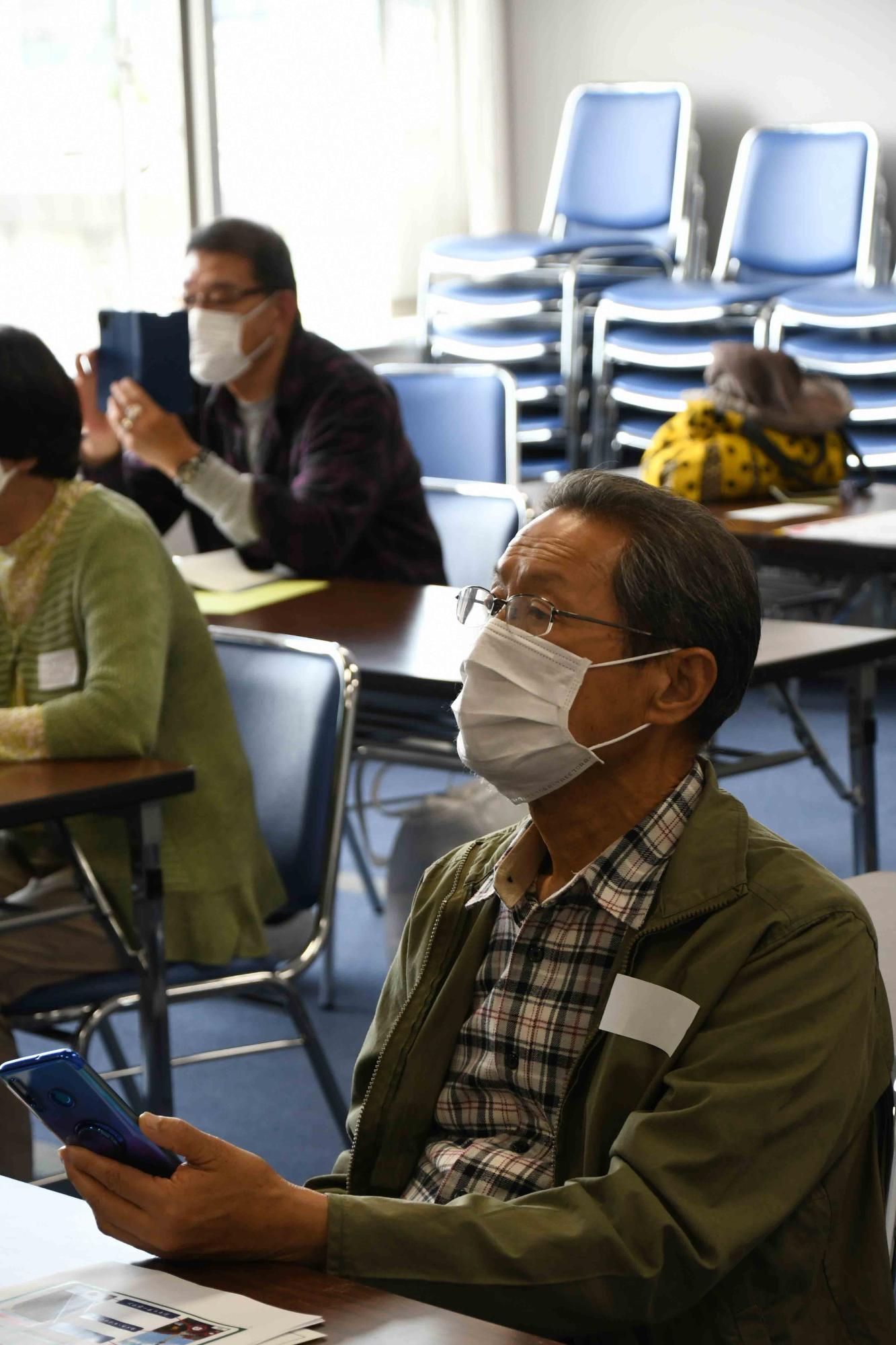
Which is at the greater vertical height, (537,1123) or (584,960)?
(584,960)

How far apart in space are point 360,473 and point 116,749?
1315mm

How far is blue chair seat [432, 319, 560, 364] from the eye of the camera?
6465mm

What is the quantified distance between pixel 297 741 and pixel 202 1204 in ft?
4.84

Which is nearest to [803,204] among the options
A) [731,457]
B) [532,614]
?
[731,457]

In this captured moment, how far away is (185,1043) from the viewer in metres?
3.39

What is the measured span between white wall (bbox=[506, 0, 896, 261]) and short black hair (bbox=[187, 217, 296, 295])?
11.5 feet

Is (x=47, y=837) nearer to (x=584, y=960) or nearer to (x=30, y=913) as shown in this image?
(x=30, y=913)

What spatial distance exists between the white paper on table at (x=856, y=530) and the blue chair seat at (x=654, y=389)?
6.79ft

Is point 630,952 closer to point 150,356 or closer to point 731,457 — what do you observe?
point 150,356

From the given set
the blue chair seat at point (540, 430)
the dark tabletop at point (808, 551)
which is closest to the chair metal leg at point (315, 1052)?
the dark tabletop at point (808, 551)

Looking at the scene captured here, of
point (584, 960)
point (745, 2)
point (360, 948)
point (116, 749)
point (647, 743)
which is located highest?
point (745, 2)

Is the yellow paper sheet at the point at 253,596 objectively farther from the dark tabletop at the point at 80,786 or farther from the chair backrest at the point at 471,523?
the dark tabletop at the point at 80,786

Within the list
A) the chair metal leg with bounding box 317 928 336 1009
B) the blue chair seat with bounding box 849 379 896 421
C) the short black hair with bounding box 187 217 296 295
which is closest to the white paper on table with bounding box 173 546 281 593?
the short black hair with bounding box 187 217 296 295

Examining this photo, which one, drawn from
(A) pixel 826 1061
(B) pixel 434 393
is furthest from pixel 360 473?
(A) pixel 826 1061
